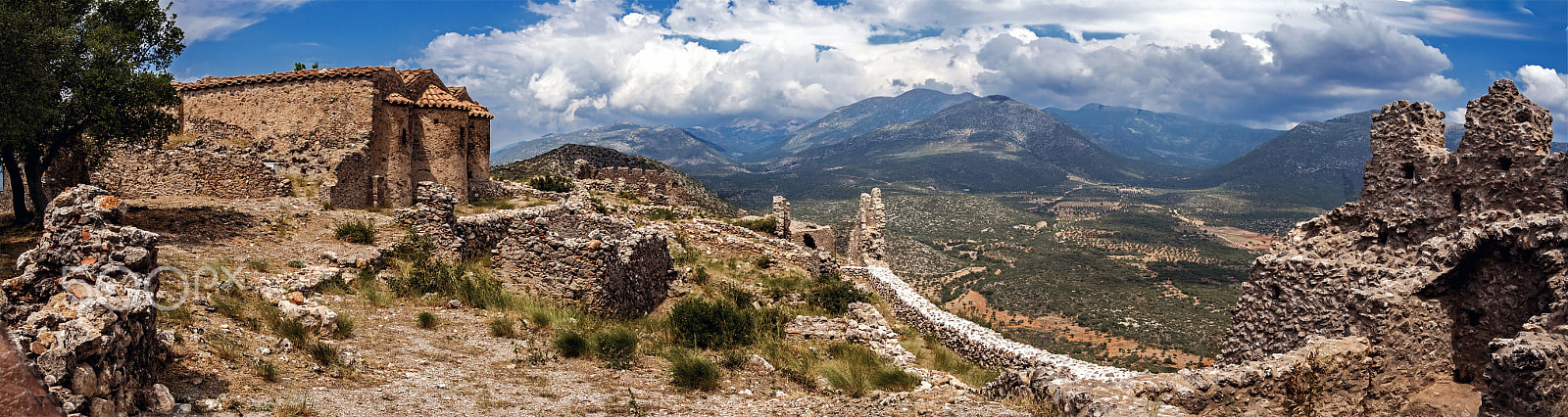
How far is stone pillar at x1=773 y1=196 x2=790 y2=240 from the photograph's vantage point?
70.6 feet

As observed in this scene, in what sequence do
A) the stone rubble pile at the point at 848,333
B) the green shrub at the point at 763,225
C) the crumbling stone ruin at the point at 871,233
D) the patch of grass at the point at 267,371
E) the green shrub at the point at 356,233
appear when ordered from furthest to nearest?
the crumbling stone ruin at the point at 871,233, the green shrub at the point at 763,225, the green shrub at the point at 356,233, the stone rubble pile at the point at 848,333, the patch of grass at the point at 267,371

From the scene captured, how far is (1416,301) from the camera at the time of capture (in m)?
7.38

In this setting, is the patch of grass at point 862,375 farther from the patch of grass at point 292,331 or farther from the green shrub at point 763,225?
the green shrub at point 763,225

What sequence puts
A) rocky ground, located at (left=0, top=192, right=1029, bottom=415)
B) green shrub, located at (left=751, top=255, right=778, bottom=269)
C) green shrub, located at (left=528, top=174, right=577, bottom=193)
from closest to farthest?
rocky ground, located at (left=0, top=192, right=1029, bottom=415) < green shrub, located at (left=751, top=255, right=778, bottom=269) < green shrub, located at (left=528, top=174, right=577, bottom=193)

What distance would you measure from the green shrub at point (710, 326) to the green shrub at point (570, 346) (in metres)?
1.49

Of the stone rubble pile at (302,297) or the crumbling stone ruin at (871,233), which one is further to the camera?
the crumbling stone ruin at (871,233)

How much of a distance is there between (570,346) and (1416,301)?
9.19 meters

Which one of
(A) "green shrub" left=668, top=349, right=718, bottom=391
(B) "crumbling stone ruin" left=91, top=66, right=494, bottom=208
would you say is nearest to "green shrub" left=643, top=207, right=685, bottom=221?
(B) "crumbling stone ruin" left=91, top=66, right=494, bottom=208

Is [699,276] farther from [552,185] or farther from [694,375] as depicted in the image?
[552,185]

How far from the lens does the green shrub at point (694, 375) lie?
7.72 meters

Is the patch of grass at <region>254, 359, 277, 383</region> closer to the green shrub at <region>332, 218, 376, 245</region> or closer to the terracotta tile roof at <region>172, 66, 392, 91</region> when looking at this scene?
the green shrub at <region>332, 218, 376, 245</region>

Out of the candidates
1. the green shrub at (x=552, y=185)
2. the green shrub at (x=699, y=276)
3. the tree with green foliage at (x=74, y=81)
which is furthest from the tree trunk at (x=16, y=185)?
the green shrub at (x=552, y=185)

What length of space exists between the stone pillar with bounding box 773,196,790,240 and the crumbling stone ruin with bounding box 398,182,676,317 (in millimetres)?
8456

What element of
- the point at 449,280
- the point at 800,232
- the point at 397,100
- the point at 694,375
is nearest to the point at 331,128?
the point at 397,100
